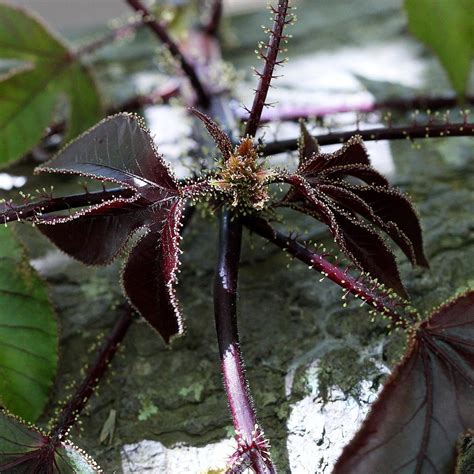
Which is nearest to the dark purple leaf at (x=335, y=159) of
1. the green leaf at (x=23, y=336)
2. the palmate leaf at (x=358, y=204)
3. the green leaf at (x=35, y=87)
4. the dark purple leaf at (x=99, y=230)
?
the palmate leaf at (x=358, y=204)

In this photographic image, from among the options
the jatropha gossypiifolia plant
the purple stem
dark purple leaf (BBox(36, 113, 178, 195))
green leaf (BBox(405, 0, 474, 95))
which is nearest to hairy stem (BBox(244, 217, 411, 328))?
the jatropha gossypiifolia plant

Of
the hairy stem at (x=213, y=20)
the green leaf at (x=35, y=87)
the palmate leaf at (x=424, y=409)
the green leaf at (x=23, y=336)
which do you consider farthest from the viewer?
the hairy stem at (x=213, y=20)

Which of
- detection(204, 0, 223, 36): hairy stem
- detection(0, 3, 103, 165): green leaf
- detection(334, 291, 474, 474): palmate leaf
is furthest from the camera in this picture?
detection(204, 0, 223, 36): hairy stem

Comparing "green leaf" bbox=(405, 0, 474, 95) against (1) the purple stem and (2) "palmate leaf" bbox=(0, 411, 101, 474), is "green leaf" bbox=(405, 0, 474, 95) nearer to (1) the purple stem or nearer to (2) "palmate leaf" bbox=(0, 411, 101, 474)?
Result: (1) the purple stem

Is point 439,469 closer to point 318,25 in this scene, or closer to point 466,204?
point 466,204

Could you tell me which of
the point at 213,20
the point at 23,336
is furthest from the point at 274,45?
the point at 213,20

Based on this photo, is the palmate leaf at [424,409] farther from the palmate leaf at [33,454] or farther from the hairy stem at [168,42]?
the hairy stem at [168,42]

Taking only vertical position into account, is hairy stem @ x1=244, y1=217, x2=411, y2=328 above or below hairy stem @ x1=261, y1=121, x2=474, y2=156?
below
